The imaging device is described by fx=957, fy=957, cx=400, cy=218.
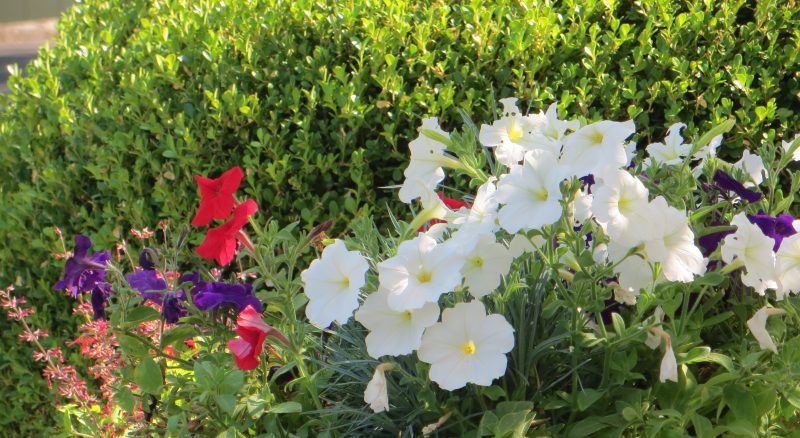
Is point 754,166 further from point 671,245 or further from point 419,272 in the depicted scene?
point 419,272

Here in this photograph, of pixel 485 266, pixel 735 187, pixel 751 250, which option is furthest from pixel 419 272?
pixel 735 187

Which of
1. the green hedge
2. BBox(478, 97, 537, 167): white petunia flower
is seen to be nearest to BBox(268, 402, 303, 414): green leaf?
BBox(478, 97, 537, 167): white petunia flower

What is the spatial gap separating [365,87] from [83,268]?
54.3 inches

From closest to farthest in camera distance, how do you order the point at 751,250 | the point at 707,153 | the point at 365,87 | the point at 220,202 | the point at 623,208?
the point at 623,208 → the point at 751,250 → the point at 220,202 → the point at 707,153 → the point at 365,87

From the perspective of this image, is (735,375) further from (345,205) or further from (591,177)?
(345,205)

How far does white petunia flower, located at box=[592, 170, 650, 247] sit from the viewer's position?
1.60m

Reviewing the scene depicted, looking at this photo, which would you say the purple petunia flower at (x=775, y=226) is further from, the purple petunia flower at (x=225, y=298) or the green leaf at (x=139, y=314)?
the green leaf at (x=139, y=314)

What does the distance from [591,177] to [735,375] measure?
47cm

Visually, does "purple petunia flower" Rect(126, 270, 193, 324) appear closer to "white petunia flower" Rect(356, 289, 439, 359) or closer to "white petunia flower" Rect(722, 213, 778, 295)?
"white petunia flower" Rect(356, 289, 439, 359)

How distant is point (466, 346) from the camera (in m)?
1.64

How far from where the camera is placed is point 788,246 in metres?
1.77

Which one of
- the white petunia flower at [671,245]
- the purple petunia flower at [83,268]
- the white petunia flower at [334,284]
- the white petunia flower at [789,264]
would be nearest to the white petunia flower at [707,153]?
the white petunia flower at [789,264]

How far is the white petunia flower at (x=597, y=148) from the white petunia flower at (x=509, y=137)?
0.63ft

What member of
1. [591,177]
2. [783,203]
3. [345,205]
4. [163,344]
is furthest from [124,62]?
[783,203]
